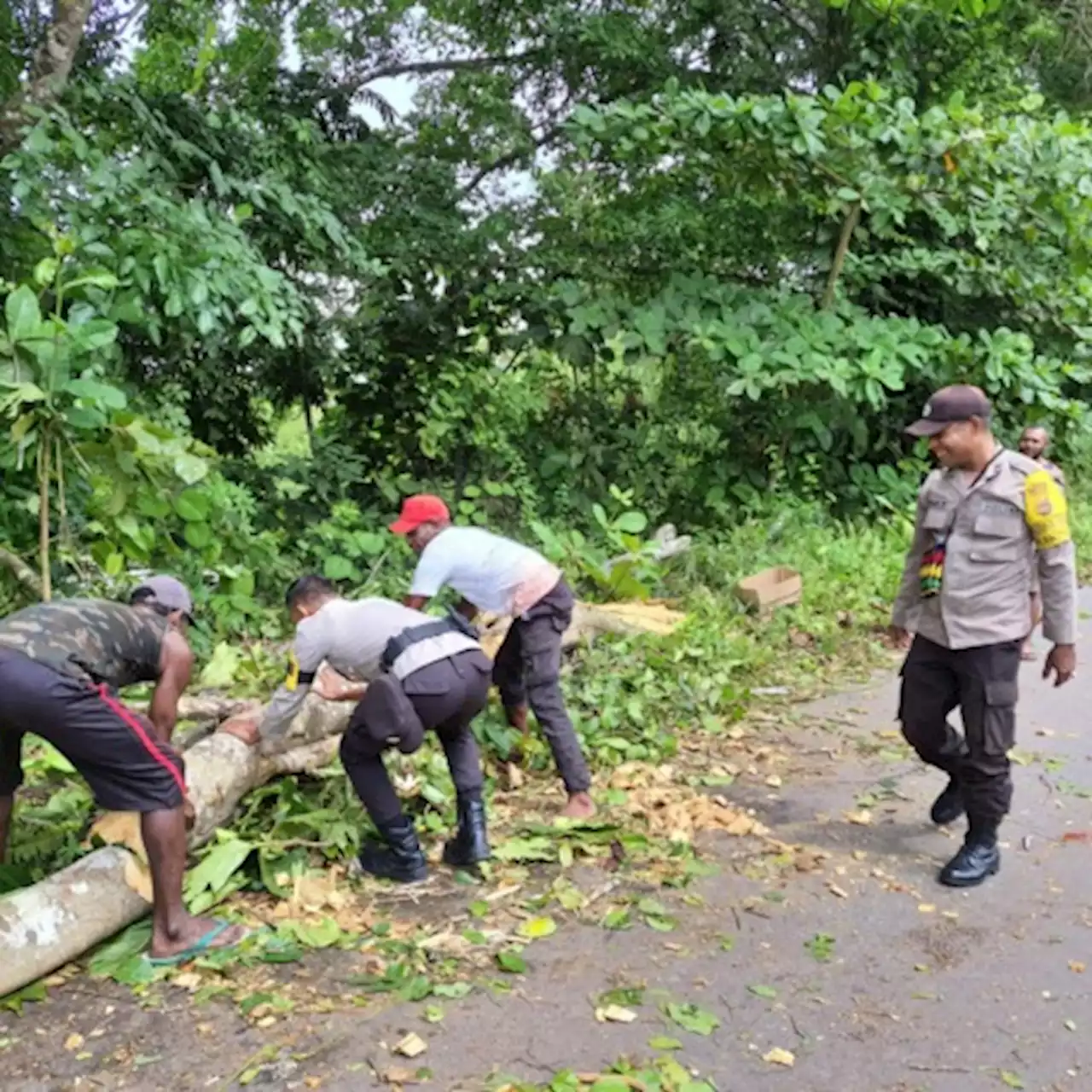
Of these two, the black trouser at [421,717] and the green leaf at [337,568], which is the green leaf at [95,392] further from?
the green leaf at [337,568]

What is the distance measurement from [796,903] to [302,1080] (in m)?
1.89

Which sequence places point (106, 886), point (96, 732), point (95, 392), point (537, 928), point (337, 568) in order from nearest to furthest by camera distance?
1. point (96, 732)
2. point (106, 886)
3. point (537, 928)
4. point (95, 392)
5. point (337, 568)

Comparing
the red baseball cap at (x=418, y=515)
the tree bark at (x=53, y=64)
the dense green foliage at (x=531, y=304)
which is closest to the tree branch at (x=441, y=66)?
the dense green foliage at (x=531, y=304)

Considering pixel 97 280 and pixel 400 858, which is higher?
pixel 97 280

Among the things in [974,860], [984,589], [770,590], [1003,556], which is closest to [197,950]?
[974,860]

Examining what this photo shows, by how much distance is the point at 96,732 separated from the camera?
3410mm

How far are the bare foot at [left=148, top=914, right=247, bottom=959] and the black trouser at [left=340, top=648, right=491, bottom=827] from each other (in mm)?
667

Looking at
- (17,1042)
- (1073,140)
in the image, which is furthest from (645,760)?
(1073,140)

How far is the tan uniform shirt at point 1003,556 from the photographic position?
387cm

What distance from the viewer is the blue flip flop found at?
3555 mm

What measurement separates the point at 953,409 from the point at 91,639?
3.07 m

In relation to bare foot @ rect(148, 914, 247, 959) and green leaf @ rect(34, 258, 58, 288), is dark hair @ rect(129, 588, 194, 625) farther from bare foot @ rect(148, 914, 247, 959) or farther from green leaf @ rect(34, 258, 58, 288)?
green leaf @ rect(34, 258, 58, 288)

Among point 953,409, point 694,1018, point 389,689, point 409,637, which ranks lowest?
point 694,1018

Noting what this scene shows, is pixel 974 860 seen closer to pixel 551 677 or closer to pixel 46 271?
pixel 551 677
